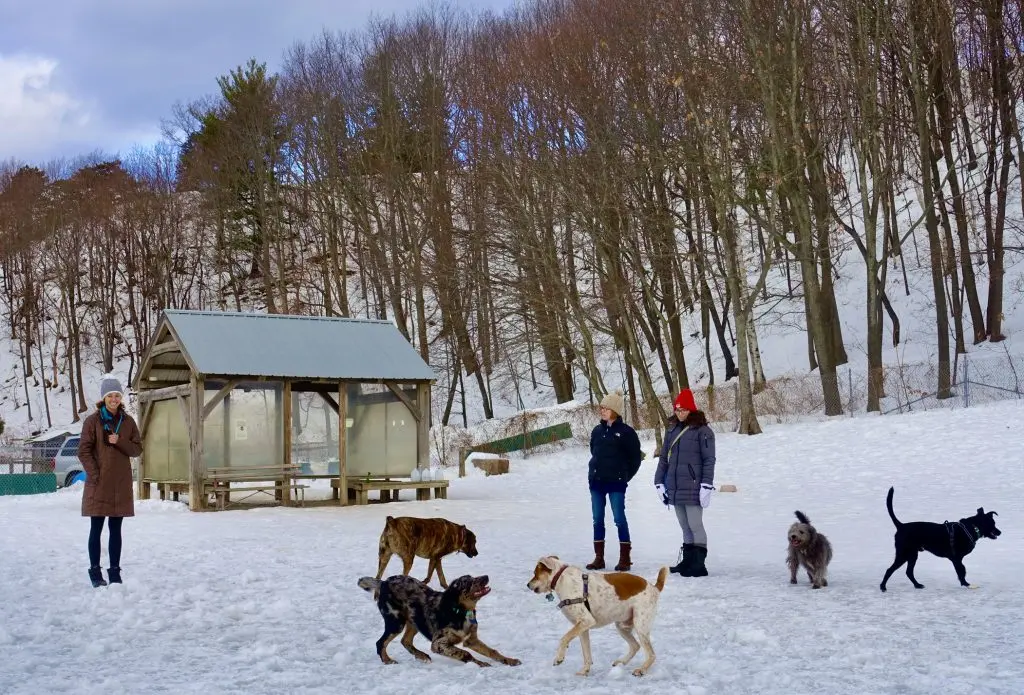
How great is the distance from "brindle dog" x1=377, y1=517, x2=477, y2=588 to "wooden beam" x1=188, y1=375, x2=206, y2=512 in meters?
9.83

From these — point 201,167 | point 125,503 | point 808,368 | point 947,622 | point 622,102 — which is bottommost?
point 947,622

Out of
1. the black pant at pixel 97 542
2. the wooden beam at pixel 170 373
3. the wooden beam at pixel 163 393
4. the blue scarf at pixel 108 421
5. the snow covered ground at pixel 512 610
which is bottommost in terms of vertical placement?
the snow covered ground at pixel 512 610

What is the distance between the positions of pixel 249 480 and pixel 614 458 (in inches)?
415

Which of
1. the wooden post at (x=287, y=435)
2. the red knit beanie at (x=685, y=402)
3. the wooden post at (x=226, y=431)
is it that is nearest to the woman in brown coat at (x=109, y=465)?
the red knit beanie at (x=685, y=402)

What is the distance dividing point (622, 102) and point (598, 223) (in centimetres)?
348

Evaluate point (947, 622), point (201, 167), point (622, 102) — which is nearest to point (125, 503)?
point (947, 622)

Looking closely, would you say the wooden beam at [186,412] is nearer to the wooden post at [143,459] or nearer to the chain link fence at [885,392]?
the wooden post at [143,459]

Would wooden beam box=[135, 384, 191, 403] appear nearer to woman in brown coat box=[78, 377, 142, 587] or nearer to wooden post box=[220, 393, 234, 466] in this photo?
wooden post box=[220, 393, 234, 466]

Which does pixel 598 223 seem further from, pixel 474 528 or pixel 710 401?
pixel 474 528

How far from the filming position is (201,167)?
46.3 m

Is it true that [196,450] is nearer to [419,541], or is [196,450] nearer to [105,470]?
[105,470]

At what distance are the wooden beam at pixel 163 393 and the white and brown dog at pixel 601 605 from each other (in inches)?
567

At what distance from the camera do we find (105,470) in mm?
9883

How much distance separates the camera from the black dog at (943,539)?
914 cm
